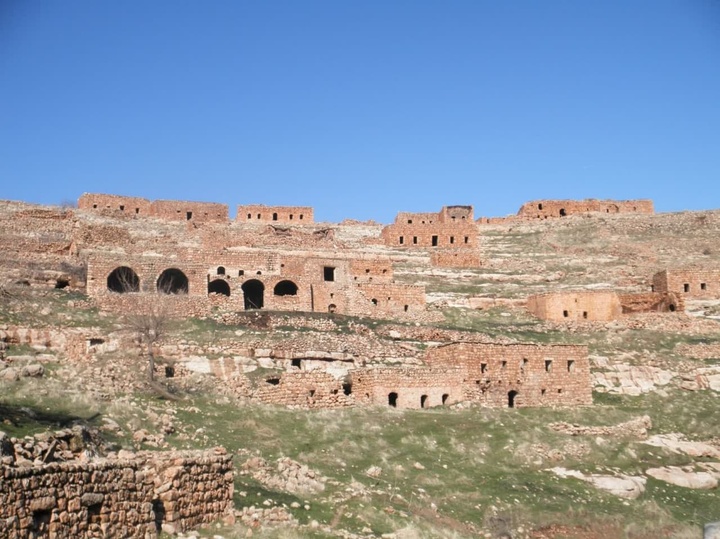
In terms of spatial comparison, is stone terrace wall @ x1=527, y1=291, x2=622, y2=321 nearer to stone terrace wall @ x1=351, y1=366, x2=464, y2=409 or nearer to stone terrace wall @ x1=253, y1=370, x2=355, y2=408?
stone terrace wall @ x1=351, y1=366, x2=464, y2=409

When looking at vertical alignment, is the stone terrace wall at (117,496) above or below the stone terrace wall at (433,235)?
below

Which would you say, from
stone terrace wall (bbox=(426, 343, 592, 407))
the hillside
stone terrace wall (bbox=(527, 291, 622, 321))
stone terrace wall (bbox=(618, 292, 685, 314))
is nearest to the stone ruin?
the hillside

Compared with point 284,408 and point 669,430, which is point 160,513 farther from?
point 669,430

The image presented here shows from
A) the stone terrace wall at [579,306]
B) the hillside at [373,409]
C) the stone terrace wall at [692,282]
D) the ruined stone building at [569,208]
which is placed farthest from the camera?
the ruined stone building at [569,208]

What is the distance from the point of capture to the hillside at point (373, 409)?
20.5 metres

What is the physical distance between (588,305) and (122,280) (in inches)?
994

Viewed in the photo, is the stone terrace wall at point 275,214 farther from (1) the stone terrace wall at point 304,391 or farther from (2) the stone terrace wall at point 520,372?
(1) the stone terrace wall at point 304,391

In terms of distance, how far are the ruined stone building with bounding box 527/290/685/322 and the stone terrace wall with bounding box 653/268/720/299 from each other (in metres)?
1.18

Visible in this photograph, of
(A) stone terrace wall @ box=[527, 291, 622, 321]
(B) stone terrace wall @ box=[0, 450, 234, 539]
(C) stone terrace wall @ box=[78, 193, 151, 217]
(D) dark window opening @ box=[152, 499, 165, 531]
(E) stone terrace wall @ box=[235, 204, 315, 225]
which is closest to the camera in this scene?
(B) stone terrace wall @ box=[0, 450, 234, 539]

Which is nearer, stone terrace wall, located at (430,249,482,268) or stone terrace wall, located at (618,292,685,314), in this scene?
stone terrace wall, located at (618,292,685,314)

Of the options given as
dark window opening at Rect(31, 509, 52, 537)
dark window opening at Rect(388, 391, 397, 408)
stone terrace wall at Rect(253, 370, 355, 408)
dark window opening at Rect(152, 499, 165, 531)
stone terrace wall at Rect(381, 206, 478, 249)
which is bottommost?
dark window opening at Rect(152, 499, 165, 531)

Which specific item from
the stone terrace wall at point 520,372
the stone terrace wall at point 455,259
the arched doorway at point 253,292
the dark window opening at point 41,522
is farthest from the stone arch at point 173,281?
the dark window opening at point 41,522

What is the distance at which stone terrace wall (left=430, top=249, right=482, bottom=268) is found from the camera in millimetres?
58531

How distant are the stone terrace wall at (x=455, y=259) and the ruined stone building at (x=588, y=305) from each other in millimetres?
10425
